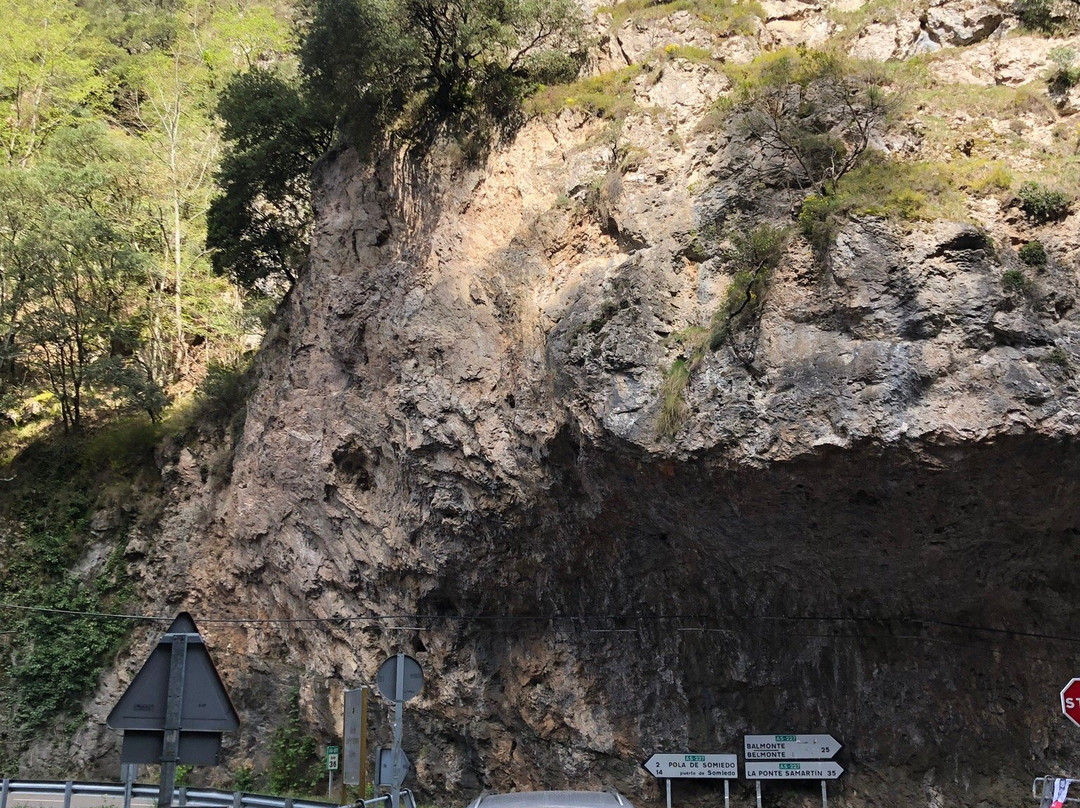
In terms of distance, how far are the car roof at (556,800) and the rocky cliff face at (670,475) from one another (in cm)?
603

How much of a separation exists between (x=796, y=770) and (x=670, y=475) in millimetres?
4864

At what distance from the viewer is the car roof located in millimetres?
5582

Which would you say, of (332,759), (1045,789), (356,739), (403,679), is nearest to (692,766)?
(1045,789)

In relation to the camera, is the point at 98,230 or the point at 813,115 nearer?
the point at 813,115

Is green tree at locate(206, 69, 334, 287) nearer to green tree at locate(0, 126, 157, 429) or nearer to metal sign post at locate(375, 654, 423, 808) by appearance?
green tree at locate(0, 126, 157, 429)

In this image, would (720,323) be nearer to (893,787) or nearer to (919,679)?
(919,679)

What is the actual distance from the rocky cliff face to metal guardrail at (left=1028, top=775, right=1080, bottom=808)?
1.07 feet

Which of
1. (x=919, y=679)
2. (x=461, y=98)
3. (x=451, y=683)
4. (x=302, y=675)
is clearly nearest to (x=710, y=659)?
(x=919, y=679)

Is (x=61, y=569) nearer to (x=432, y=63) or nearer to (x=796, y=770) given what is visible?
(x=432, y=63)

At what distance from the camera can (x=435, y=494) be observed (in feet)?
47.9

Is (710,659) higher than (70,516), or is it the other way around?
(70,516)

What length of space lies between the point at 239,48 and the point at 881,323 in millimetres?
31342

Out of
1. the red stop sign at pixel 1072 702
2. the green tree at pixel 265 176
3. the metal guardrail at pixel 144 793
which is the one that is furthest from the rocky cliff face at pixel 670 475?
the green tree at pixel 265 176

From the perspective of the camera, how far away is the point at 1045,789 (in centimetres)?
1044
